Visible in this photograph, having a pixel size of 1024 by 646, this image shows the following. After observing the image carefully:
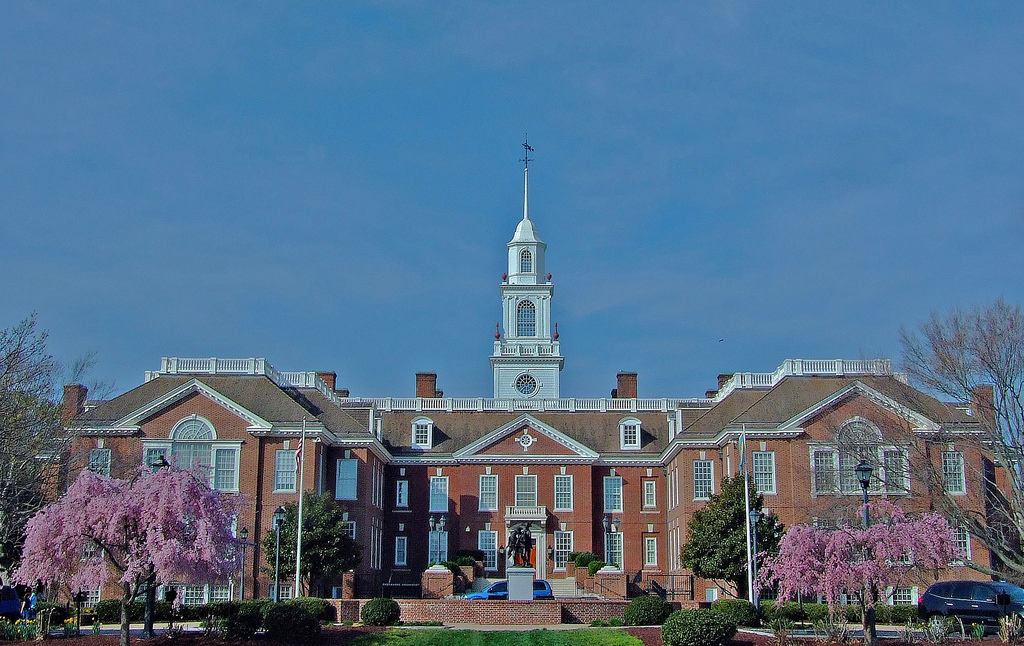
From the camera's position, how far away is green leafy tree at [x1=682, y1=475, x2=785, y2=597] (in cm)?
4316

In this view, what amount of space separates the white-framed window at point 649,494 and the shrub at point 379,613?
28.3 meters

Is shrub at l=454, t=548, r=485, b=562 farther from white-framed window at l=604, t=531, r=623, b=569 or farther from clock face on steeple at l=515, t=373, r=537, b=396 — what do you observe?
clock face on steeple at l=515, t=373, r=537, b=396

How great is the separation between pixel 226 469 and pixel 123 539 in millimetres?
24074

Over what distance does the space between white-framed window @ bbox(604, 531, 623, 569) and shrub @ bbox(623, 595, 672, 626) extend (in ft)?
83.6

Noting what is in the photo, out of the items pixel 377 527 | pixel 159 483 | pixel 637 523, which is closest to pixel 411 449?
pixel 377 527

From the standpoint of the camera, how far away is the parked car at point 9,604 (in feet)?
114

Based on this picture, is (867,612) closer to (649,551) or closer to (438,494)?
(649,551)

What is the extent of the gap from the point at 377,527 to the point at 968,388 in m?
30.0

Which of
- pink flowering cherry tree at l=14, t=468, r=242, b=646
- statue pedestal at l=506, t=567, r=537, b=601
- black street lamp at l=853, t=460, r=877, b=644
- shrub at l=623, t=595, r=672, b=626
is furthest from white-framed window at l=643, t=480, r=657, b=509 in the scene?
pink flowering cherry tree at l=14, t=468, r=242, b=646

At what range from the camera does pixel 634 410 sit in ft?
212

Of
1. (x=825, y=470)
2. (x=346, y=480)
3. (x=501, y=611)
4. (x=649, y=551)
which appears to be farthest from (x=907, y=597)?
(x=346, y=480)

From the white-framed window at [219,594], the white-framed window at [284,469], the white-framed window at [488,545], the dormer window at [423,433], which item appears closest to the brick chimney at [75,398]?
the white-framed window at [284,469]

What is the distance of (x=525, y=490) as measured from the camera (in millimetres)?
58406

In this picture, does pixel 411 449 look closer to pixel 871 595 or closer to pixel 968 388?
pixel 968 388
